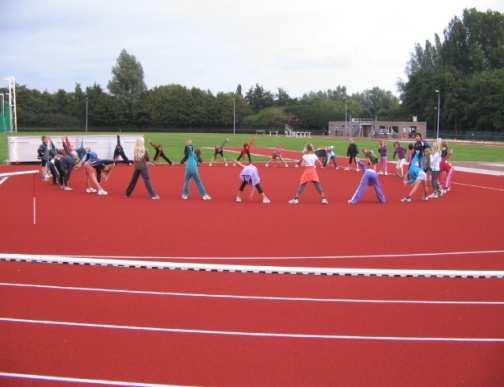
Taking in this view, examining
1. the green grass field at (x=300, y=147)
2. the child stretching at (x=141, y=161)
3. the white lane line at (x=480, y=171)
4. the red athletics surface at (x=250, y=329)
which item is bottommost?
the red athletics surface at (x=250, y=329)

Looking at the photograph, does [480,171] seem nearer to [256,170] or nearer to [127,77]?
[256,170]

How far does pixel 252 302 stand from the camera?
717 centimetres

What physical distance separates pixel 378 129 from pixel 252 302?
101 metres

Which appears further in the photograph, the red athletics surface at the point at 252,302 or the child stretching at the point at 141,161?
the child stretching at the point at 141,161

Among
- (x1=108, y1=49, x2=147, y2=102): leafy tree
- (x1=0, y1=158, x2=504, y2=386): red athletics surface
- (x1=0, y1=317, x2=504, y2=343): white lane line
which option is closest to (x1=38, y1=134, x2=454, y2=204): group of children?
(x1=0, y1=158, x2=504, y2=386): red athletics surface

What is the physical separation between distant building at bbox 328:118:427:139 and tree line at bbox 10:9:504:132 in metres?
5.90

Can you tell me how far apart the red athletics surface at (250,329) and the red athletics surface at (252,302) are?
18 millimetres

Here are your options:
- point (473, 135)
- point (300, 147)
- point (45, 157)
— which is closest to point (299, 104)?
point (473, 135)

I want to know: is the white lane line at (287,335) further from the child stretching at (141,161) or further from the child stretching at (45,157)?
the child stretching at (45,157)

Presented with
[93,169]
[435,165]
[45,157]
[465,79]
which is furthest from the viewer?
[465,79]

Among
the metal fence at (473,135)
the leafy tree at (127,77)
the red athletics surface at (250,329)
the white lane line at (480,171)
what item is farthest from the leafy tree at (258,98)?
the red athletics surface at (250,329)

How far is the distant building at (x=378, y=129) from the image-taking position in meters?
97.4

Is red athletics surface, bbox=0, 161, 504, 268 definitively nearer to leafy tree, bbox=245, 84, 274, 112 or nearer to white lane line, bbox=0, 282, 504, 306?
white lane line, bbox=0, 282, 504, 306

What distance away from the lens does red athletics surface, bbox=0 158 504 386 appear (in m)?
5.33
